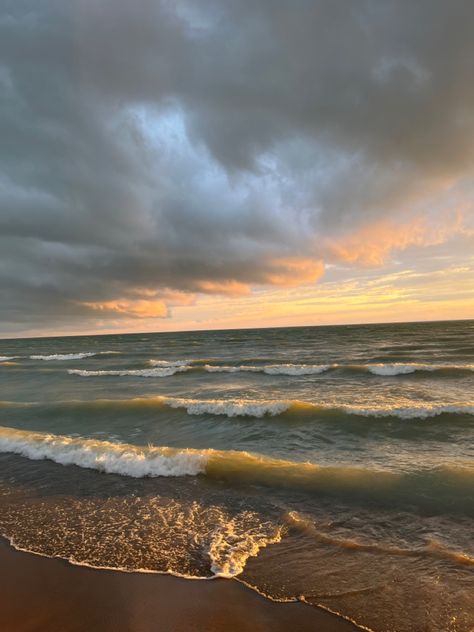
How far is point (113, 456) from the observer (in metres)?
9.13

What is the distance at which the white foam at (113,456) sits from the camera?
8.45 m

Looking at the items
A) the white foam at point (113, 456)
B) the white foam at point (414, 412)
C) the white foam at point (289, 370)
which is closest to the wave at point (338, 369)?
the white foam at point (289, 370)

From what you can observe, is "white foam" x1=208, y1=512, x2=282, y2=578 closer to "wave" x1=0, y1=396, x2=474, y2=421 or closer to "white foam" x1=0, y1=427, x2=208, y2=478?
"white foam" x1=0, y1=427, x2=208, y2=478

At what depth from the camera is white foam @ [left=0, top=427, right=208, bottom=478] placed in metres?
8.45

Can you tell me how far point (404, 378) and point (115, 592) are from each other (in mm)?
20194

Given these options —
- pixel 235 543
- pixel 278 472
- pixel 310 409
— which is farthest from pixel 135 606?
pixel 310 409

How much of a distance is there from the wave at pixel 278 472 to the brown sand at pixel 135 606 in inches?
127

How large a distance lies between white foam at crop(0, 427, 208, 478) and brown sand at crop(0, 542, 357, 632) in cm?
364

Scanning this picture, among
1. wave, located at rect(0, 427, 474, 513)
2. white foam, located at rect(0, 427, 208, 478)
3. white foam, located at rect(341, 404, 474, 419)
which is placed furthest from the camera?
white foam, located at rect(341, 404, 474, 419)

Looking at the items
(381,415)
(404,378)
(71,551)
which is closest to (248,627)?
(71,551)

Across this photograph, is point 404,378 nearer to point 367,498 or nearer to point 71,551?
point 367,498

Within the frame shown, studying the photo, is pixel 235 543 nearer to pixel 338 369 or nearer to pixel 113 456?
pixel 113 456

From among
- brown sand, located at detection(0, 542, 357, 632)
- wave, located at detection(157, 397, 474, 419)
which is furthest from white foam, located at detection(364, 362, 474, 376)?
brown sand, located at detection(0, 542, 357, 632)

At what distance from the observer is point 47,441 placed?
1066 centimetres
